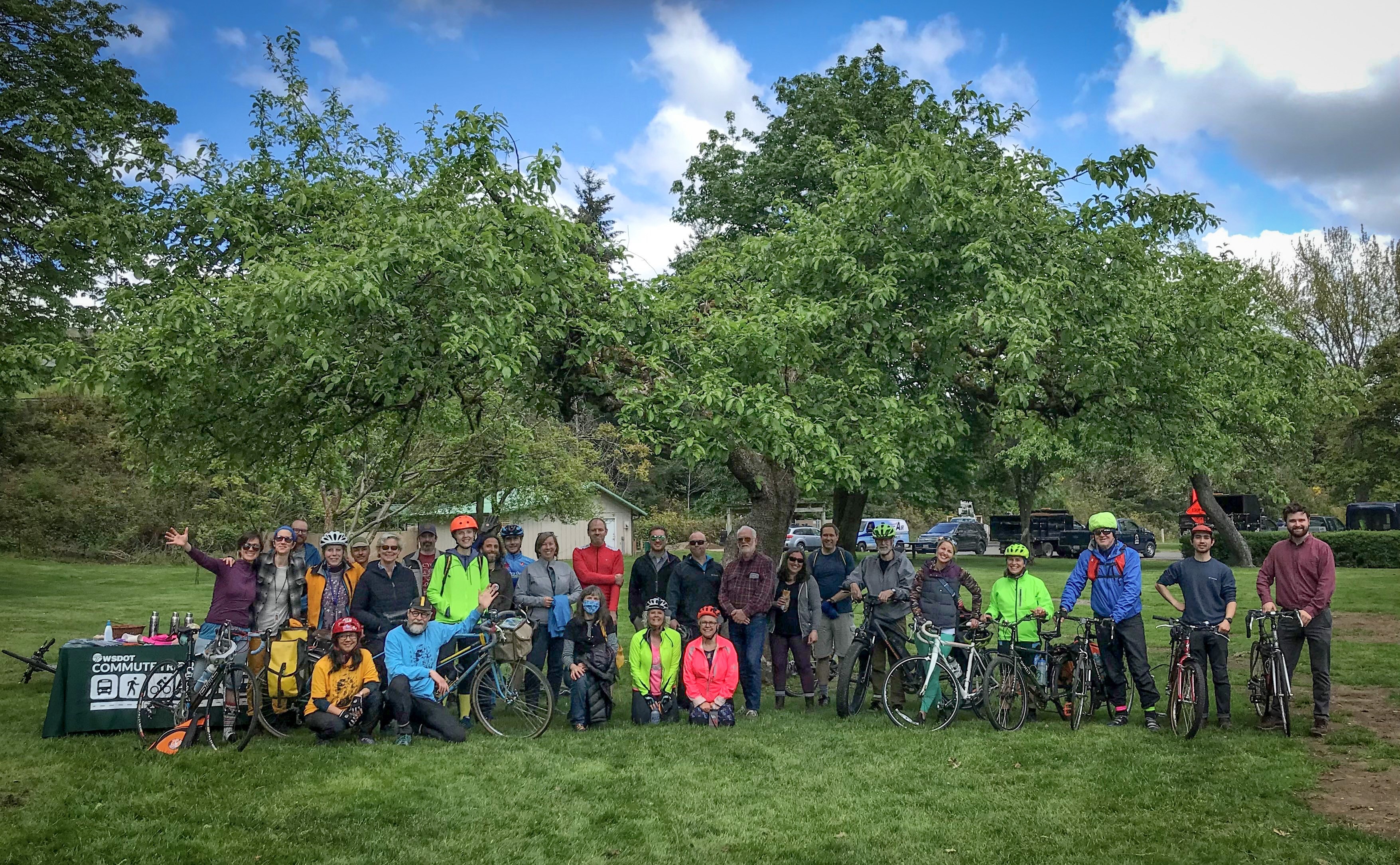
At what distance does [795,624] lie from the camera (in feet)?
33.2

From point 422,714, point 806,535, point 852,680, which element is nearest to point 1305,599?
point 852,680

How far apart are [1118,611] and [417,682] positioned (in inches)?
226

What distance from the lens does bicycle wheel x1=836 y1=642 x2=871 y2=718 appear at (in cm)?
928

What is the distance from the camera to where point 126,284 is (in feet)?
40.4

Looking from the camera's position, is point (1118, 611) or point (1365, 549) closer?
point (1118, 611)

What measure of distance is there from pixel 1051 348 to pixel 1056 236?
1.27 metres

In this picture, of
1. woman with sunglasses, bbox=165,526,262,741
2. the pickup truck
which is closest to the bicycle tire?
woman with sunglasses, bbox=165,526,262,741

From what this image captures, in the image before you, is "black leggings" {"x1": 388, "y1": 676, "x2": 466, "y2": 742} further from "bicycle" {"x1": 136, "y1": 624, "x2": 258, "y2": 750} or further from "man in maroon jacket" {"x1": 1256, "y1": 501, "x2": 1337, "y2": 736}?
"man in maroon jacket" {"x1": 1256, "y1": 501, "x2": 1337, "y2": 736}

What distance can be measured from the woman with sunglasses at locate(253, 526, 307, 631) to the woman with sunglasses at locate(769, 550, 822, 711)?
4218 millimetres

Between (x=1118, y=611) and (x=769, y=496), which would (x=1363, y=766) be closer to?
(x=1118, y=611)

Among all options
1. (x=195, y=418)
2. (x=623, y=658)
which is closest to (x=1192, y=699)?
(x=623, y=658)

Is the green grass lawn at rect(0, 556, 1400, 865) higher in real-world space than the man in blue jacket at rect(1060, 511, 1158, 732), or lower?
lower

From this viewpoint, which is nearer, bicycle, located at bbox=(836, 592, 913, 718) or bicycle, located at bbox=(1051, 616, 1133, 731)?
bicycle, located at bbox=(1051, 616, 1133, 731)

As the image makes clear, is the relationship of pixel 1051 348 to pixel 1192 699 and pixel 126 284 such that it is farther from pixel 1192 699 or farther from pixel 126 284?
pixel 126 284
